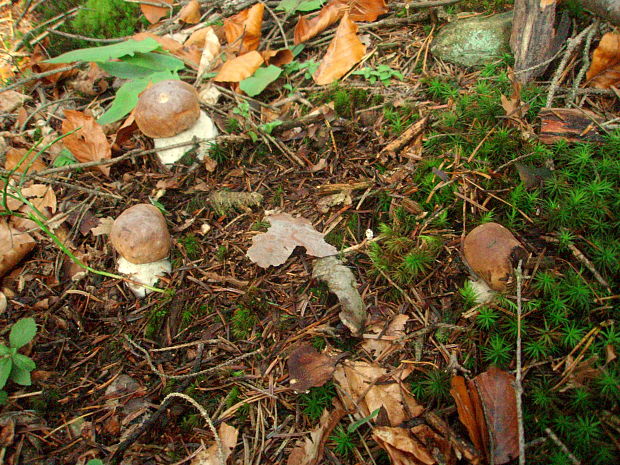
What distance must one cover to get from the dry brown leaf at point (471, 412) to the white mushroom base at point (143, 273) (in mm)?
1890

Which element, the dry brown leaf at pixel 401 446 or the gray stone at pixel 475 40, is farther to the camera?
the gray stone at pixel 475 40

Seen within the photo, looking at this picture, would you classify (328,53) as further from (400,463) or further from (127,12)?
(400,463)

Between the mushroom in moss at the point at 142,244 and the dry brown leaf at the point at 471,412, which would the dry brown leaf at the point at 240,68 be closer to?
the mushroom in moss at the point at 142,244

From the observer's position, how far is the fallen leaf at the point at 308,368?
78.4 inches

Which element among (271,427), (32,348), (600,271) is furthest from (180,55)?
(600,271)

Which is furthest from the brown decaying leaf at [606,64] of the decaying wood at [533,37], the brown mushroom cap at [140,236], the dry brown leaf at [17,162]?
the dry brown leaf at [17,162]

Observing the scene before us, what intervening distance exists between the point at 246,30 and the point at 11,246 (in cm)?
247

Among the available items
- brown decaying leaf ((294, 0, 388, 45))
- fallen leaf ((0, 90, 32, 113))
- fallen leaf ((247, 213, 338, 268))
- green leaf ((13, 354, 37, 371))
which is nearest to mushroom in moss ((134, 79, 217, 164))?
fallen leaf ((247, 213, 338, 268))

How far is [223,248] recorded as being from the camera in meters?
2.64

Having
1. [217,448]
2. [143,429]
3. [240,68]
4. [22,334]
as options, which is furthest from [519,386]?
[240,68]

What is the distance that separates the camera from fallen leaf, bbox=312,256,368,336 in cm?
212

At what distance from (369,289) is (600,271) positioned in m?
1.10

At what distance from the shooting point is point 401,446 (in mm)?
1740

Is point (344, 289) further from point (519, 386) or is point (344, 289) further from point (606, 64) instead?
point (606, 64)
